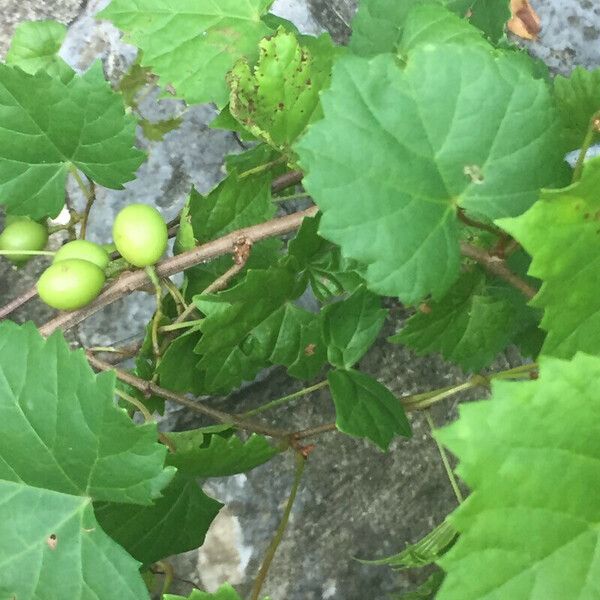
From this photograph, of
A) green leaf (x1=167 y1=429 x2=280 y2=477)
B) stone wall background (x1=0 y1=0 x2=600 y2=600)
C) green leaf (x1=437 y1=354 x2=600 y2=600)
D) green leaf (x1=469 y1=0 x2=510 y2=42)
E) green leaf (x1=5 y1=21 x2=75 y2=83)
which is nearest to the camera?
green leaf (x1=437 y1=354 x2=600 y2=600)

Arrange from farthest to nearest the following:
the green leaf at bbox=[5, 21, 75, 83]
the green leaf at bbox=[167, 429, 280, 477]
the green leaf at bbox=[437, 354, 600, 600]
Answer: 1. the green leaf at bbox=[5, 21, 75, 83]
2. the green leaf at bbox=[167, 429, 280, 477]
3. the green leaf at bbox=[437, 354, 600, 600]

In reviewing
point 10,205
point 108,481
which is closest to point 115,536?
point 108,481

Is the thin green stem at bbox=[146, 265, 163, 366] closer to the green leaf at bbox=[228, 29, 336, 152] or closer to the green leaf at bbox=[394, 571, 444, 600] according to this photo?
the green leaf at bbox=[228, 29, 336, 152]

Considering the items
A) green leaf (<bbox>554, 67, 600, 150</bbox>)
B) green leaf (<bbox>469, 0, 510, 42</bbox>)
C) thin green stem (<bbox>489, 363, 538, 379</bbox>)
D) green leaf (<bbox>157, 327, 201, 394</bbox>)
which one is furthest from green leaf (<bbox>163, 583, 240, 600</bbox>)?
green leaf (<bbox>469, 0, 510, 42</bbox>)

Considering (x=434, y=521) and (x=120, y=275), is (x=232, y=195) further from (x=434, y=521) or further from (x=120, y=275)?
(x=434, y=521)

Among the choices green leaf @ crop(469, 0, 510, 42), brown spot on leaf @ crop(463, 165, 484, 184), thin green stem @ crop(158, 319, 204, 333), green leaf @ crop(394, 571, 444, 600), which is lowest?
green leaf @ crop(394, 571, 444, 600)

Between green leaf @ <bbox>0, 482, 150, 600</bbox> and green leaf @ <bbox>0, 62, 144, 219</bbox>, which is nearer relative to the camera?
green leaf @ <bbox>0, 482, 150, 600</bbox>

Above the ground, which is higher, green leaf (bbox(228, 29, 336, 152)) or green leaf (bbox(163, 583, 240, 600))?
green leaf (bbox(228, 29, 336, 152))
